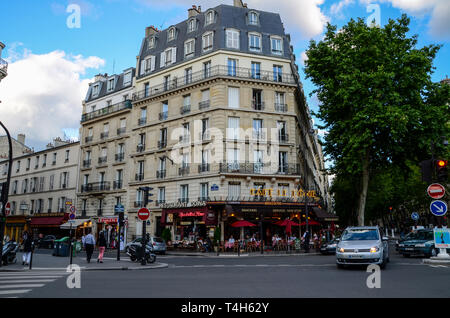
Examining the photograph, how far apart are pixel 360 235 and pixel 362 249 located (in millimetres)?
1209

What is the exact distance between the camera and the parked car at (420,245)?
690 inches

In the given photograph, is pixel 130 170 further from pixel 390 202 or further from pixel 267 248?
pixel 390 202

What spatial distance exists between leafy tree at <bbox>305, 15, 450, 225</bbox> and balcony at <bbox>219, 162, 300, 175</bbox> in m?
4.33

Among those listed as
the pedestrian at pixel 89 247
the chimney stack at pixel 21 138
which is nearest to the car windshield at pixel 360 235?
the pedestrian at pixel 89 247

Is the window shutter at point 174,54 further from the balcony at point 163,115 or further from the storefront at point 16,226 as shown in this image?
the storefront at point 16,226

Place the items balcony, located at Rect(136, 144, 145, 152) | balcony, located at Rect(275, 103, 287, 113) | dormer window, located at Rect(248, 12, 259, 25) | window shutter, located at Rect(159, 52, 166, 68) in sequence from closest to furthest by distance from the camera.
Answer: balcony, located at Rect(275, 103, 287, 113)
dormer window, located at Rect(248, 12, 259, 25)
balcony, located at Rect(136, 144, 145, 152)
window shutter, located at Rect(159, 52, 166, 68)

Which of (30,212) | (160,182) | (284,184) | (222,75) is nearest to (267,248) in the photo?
(284,184)

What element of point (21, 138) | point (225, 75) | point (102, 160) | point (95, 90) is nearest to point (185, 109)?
point (225, 75)

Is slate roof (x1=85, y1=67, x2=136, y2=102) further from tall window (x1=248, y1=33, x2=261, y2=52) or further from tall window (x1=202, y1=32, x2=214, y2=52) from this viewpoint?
tall window (x1=248, y1=33, x2=261, y2=52)

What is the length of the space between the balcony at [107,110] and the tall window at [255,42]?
13129 mm

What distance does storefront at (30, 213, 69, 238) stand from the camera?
37.7 metres

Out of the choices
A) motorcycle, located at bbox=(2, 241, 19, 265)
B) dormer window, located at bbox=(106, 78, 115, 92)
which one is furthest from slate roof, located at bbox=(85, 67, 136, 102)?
motorcycle, located at bbox=(2, 241, 19, 265)

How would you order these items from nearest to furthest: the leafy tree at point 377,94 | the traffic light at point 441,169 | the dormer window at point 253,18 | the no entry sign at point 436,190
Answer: the traffic light at point 441,169 → the no entry sign at point 436,190 → the leafy tree at point 377,94 → the dormer window at point 253,18
